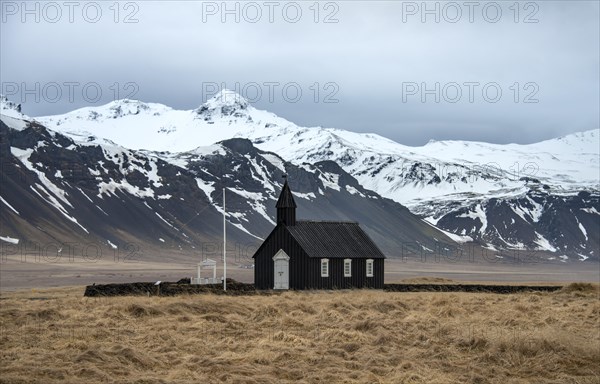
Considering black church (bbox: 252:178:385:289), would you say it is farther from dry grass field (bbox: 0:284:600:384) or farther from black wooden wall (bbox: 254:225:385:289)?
dry grass field (bbox: 0:284:600:384)

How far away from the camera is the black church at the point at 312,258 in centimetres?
6762

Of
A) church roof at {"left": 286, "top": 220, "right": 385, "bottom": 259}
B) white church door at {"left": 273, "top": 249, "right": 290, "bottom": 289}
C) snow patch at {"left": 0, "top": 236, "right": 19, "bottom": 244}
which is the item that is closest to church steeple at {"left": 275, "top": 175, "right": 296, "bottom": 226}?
church roof at {"left": 286, "top": 220, "right": 385, "bottom": 259}

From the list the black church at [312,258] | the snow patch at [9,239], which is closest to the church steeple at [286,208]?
the black church at [312,258]

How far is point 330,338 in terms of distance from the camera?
34.0m

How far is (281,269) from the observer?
226 ft

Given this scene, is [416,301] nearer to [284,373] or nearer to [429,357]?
[429,357]

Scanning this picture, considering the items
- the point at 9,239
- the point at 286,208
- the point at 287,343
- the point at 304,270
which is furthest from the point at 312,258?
the point at 9,239

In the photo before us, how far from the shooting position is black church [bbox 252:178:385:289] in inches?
2662

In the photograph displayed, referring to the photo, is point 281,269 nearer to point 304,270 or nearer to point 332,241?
point 304,270

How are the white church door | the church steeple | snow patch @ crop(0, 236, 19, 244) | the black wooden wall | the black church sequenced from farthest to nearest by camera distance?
snow patch @ crop(0, 236, 19, 244) → the church steeple → the white church door → the black church → the black wooden wall

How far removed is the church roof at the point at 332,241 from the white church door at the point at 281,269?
1692mm

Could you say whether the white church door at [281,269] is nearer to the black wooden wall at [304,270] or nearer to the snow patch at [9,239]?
the black wooden wall at [304,270]

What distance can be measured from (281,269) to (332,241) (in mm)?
4399

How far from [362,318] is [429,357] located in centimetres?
978
